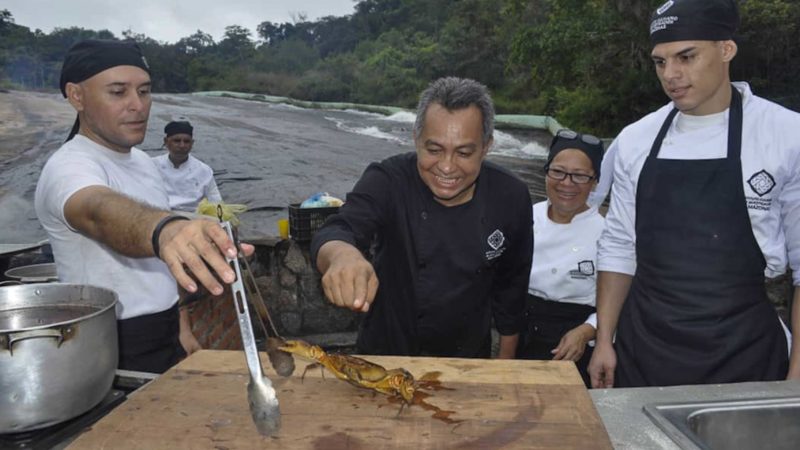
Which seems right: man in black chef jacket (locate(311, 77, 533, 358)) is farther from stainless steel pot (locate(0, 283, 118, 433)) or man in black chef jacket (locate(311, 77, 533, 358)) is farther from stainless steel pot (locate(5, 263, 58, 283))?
stainless steel pot (locate(5, 263, 58, 283))

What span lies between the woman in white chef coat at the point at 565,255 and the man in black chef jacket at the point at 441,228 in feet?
1.15

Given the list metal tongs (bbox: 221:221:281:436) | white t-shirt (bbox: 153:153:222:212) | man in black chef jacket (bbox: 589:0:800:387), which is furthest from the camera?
white t-shirt (bbox: 153:153:222:212)

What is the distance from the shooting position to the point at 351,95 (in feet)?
139

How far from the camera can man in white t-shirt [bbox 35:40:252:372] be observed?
80.7 inches

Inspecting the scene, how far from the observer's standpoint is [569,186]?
3.09 metres

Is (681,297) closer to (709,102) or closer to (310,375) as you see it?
(709,102)

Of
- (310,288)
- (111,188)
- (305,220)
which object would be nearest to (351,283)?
(111,188)

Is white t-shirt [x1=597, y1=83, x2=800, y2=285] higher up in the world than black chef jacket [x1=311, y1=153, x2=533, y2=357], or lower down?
higher up

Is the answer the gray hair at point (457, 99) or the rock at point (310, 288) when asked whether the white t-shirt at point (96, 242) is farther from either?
the rock at point (310, 288)

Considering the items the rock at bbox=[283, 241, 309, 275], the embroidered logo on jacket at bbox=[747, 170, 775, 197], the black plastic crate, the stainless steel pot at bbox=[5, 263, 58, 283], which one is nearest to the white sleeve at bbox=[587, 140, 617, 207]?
the embroidered logo on jacket at bbox=[747, 170, 775, 197]

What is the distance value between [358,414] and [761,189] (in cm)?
162

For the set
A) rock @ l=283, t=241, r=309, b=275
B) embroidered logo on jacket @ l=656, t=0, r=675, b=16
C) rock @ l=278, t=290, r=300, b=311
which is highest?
embroidered logo on jacket @ l=656, t=0, r=675, b=16

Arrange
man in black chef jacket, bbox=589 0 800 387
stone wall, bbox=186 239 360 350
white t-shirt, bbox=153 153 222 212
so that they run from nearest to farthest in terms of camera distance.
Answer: man in black chef jacket, bbox=589 0 800 387
stone wall, bbox=186 239 360 350
white t-shirt, bbox=153 153 222 212

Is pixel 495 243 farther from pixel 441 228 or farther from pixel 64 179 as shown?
pixel 64 179
